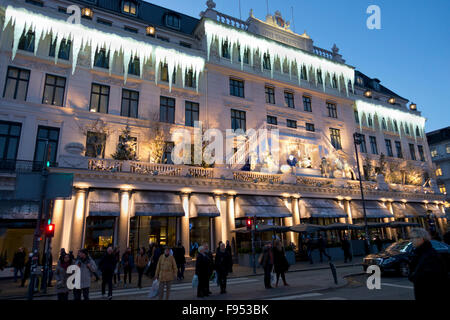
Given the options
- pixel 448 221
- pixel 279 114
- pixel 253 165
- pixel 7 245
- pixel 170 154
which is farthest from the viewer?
pixel 448 221

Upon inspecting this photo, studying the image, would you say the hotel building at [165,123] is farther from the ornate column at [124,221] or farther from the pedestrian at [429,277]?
the pedestrian at [429,277]

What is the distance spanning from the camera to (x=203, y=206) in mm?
22875

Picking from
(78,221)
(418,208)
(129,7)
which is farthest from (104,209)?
(418,208)

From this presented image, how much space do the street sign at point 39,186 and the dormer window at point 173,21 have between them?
25542 mm

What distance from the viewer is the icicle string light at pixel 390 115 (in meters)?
37.9

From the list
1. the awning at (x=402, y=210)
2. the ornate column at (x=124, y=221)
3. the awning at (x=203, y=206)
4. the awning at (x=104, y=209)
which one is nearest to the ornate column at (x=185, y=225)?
the awning at (x=203, y=206)

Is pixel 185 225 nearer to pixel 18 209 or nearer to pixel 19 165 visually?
pixel 18 209

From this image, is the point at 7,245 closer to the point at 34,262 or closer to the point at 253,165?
the point at 34,262

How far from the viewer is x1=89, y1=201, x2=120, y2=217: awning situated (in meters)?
19.3

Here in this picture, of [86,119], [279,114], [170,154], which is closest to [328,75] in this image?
[279,114]

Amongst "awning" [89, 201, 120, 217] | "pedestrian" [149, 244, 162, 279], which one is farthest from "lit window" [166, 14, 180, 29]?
"pedestrian" [149, 244, 162, 279]

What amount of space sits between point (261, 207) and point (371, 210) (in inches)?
599

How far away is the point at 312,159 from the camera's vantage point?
32656 millimetres
